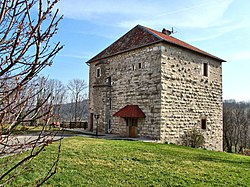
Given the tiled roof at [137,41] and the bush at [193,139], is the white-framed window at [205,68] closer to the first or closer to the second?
the tiled roof at [137,41]

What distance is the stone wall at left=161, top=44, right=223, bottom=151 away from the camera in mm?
14539

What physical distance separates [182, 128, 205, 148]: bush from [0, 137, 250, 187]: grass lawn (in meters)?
6.15

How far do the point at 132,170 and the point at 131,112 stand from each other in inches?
322

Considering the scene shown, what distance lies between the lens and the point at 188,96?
1593 centimetres

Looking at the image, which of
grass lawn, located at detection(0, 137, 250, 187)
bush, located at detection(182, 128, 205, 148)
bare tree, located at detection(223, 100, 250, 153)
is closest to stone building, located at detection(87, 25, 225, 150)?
bush, located at detection(182, 128, 205, 148)

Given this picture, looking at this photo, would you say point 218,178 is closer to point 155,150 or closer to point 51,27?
point 155,150

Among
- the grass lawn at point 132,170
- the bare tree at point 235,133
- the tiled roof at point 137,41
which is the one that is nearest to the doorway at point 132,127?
the tiled roof at point 137,41

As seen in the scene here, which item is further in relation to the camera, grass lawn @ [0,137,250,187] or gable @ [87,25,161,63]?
gable @ [87,25,161,63]

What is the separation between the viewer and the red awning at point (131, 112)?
1485 centimetres

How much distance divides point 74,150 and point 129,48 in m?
9.76

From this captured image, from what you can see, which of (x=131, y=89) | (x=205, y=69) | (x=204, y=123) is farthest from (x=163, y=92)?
(x=205, y=69)

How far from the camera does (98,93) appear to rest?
62.7ft

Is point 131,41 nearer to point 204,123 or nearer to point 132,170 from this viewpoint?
point 204,123

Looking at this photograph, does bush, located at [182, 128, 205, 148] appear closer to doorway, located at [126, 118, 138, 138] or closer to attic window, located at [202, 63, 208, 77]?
doorway, located at [126, 118, 138, 138]
